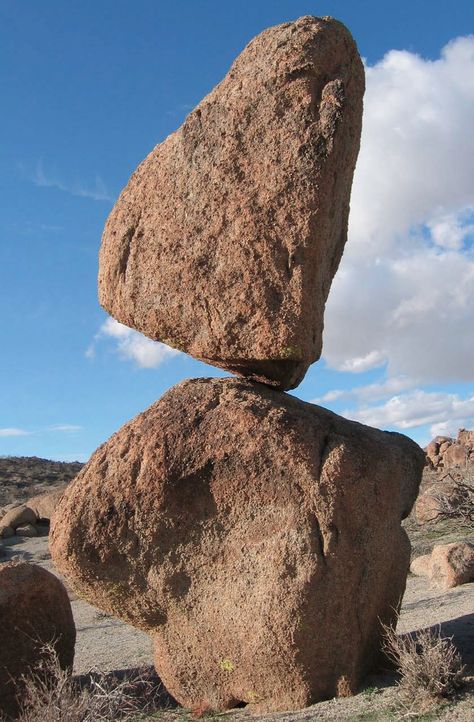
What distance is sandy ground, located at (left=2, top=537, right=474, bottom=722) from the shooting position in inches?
195

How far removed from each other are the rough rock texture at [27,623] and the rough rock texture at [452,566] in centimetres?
570

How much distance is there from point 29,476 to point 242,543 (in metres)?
33.2

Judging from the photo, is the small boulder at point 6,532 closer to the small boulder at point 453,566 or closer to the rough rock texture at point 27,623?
the small boulder at point 453,566

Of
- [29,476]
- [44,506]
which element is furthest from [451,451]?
[29,476]

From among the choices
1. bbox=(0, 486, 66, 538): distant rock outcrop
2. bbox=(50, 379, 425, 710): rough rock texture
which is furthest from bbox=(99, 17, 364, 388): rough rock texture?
bbox=(0, 486, 66, 538): distant rock outcrop

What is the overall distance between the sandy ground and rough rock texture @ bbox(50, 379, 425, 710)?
0.65 feet

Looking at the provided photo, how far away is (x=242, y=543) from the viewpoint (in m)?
5.43

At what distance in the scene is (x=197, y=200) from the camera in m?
6.07

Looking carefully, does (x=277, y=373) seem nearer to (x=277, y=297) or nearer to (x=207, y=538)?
(x=277, y=297)

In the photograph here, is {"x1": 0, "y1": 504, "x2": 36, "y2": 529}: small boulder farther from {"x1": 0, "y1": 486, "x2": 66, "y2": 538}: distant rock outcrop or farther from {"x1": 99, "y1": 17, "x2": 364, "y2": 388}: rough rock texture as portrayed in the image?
{"x1": 99, "y1": 17, "x2": 364, "y2": 388}: rough rock texture

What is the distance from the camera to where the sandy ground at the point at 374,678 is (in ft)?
16.2

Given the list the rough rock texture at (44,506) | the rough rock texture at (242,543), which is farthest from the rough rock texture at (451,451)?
the rough rock texture at (242,543)

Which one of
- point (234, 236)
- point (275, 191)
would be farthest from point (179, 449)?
point (275, 191)

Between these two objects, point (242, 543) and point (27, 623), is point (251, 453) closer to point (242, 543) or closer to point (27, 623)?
point (242, 543)
